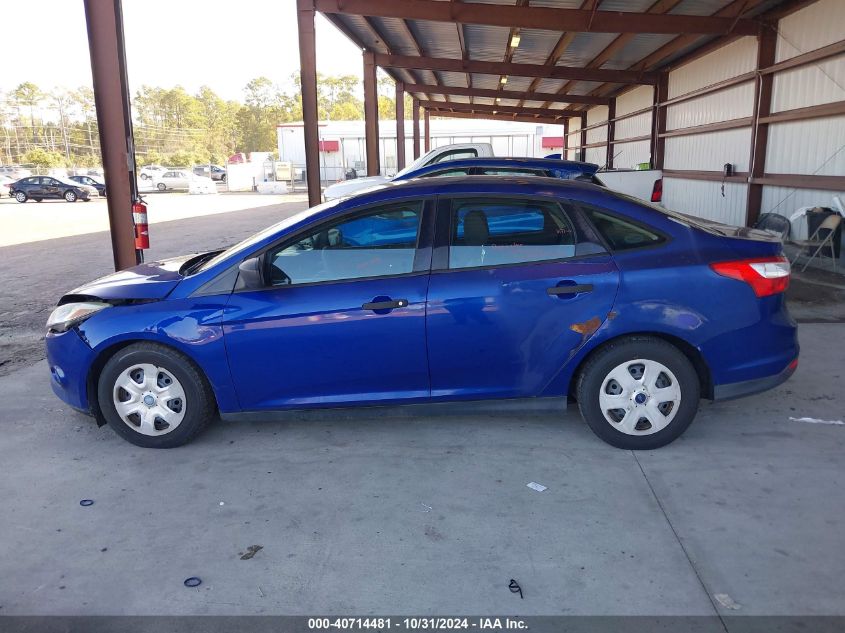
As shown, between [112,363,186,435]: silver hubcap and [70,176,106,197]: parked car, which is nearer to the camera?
[112,363,186,435]: silver hubcap

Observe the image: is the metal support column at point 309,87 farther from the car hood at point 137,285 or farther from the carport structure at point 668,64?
the car hood at point 137,285

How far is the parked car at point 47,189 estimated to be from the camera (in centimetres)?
3572

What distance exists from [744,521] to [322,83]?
11831 centimetres

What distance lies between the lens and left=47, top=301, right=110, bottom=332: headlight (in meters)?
4.14

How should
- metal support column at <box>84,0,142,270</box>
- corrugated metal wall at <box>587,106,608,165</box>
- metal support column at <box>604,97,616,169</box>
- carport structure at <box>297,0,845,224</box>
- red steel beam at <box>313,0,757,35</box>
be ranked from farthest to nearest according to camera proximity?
1. corrugated metal wall at <box>587,106,608,165</box>
2. metal support column at <box>604,97,616,169</box>
3. red steel beam at <box>313,0,757,35</box>
4. carport structure at <box>297,0,845,224</box>
5. metal support column at <box>84,0,142,270</box>

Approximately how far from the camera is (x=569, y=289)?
151 inches

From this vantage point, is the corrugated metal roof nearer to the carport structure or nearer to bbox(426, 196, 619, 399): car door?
the carport structure

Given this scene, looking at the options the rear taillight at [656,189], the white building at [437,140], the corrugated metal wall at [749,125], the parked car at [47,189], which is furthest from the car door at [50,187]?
the rear taillight at [656,189]

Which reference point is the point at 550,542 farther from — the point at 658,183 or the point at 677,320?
the point at 658,183

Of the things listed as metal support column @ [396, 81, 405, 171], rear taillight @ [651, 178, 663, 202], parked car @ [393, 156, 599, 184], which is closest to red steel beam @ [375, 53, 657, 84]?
metal support column @ [396, 81, 405, 171]

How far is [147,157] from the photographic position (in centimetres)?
8912

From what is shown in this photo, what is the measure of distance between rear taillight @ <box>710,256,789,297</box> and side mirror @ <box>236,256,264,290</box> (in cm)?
262

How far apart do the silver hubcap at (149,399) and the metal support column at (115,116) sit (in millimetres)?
3419

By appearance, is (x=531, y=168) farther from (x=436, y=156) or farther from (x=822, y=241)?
(x=436, y=156)
